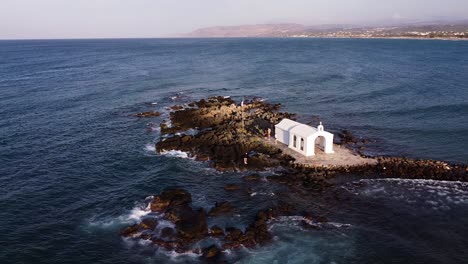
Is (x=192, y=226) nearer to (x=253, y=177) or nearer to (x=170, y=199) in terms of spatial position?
(x=170, y=199)

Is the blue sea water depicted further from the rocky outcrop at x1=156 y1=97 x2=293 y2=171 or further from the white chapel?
the white chapel

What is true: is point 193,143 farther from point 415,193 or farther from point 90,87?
point 90,87

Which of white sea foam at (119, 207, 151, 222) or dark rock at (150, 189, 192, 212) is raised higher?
dark rock at (150, 189, 192, 212)

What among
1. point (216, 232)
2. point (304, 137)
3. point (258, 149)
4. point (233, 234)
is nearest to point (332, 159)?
point (304, 137)

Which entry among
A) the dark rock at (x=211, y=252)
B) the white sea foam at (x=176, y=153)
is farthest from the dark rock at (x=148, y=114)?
the dark rock at (x=211, y=252)

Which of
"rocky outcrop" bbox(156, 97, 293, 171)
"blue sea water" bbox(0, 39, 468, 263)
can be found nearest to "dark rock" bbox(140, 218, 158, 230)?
"blue sea water" bbox(0, 39, 468, 263)

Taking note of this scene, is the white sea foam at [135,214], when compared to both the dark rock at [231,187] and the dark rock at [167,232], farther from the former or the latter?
the dark rock at [231,187]
